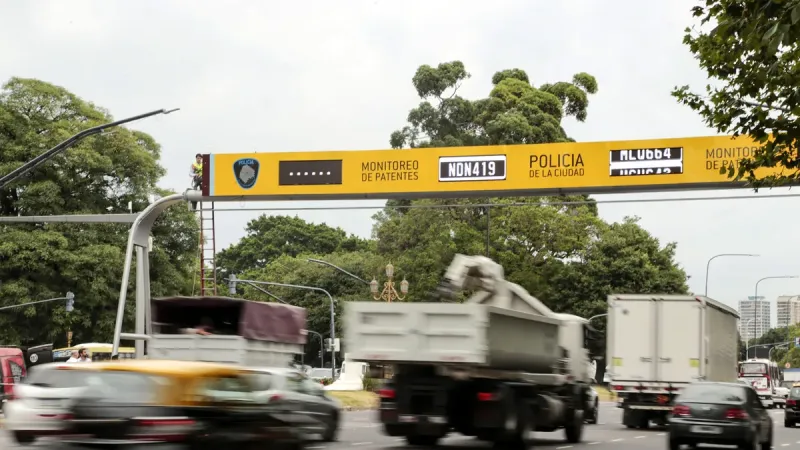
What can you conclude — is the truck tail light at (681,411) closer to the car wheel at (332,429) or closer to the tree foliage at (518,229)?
the car wheel at (332,429)

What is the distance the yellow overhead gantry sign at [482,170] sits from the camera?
1187 inches

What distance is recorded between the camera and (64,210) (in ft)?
190

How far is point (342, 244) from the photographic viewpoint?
386ft

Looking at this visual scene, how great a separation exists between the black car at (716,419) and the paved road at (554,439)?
1.63m

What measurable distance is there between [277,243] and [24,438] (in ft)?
337

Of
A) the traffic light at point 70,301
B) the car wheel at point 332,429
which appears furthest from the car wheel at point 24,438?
the traffic light at point 70,301

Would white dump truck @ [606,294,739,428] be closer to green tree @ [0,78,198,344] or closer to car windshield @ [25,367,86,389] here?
car windshield @ [25,367,86,389]

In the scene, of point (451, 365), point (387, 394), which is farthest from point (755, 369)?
point (451, 365)

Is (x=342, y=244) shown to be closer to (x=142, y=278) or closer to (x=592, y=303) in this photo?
(x=592, y=303)

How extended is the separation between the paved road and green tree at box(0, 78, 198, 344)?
26.6 m

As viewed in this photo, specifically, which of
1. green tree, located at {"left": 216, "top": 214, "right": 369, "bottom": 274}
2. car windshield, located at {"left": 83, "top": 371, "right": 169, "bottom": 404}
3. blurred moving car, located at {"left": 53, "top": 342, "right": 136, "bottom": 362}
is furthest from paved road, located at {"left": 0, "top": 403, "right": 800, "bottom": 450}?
green tree, located at {"left": 216, "top": 214, "right": 369, "bottom": 274}

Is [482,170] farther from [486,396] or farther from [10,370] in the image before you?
[10,370]

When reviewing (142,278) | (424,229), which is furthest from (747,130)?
(424,229)

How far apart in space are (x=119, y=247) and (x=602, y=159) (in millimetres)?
33874
